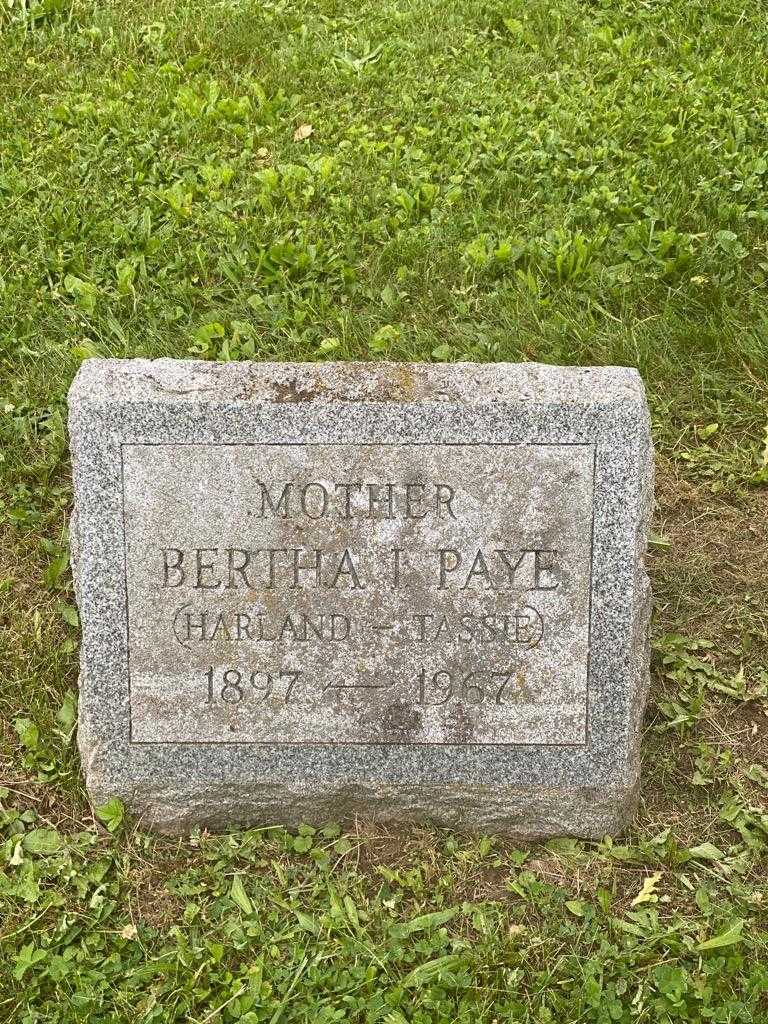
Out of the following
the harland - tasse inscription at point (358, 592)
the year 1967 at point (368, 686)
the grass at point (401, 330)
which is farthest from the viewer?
the year 1967 at point (368, 686)

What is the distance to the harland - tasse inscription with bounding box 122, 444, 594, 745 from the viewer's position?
3141 mm

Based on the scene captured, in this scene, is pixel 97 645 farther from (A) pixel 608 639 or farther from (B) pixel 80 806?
(A) pixel 608 639

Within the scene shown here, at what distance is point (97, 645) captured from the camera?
10.6 feet

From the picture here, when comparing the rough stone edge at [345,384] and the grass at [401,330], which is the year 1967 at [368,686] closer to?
the grass at [401,330]

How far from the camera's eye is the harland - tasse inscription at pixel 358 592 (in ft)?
10.3

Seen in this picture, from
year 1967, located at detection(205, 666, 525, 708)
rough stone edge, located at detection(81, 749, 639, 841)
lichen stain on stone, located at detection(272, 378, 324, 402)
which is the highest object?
lichen stain on stone, located at detection(272, 378, 324, 402)

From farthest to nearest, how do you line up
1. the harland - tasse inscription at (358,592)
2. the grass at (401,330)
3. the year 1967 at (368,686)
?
1. the year 1967 at (368,686)
2. the harland - tasse inscription at (358,592)
3. the grass at (401,330)

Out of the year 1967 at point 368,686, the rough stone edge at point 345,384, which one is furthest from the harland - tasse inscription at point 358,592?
the rough stone edge at point 345,384

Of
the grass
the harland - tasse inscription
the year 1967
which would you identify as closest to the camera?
the grass

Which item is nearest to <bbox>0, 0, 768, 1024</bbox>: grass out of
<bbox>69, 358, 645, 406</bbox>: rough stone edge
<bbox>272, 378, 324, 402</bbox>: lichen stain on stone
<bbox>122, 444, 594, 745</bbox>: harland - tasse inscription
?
<bbox>122, 444, 594, 745</bbox>: harland - tasse inscription

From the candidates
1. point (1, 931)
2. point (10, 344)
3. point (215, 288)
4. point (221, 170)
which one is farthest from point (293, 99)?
point (1, 931)

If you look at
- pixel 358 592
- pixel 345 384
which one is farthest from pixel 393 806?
pixel 345 384

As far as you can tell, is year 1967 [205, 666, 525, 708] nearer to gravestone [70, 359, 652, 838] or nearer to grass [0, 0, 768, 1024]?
gravestone [70, 359, 652, 838]

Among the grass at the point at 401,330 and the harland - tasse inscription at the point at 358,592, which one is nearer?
the grass at the point at 401,330
